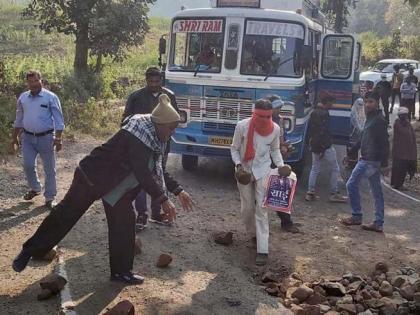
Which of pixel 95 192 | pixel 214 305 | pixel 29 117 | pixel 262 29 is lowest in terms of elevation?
pixel 214 305

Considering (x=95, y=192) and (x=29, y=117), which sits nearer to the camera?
(x=95, y=192)

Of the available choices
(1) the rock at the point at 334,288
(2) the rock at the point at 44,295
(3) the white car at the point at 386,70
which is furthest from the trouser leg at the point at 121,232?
(3) the white car at the point at 386,70

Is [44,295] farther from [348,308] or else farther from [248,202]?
[348,308]

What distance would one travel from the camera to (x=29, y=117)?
248 inches

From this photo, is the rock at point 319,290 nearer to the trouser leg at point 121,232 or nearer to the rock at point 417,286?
the rock at point 417,286

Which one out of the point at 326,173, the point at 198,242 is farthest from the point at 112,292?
the point at 326,173

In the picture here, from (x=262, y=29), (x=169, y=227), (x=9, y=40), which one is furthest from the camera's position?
(x=9, y=40)

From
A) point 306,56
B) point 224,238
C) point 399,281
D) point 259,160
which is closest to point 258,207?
point 259,160

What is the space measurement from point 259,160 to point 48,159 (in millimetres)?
2686

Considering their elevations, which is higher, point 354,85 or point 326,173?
point 354,85

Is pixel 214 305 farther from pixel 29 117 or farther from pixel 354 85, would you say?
pixel 354 85

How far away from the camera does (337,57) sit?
9258 millimetres

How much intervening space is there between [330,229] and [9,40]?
2344 centimetres

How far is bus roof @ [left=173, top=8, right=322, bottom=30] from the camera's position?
7949 mm
